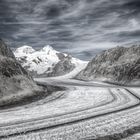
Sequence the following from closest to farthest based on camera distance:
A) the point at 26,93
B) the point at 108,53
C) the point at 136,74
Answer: the point at 26,93 < the point at 136,74 < the point at 108,53

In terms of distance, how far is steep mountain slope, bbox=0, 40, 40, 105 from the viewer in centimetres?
1642

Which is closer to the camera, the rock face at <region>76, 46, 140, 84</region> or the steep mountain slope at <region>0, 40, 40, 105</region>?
the steep mountain slope at <region>0, 40, 40, 105</region>

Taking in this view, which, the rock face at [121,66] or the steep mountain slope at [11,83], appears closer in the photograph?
the steep mountain slope at [11,83]

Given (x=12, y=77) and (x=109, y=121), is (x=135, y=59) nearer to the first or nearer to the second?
(x=12, y=77)

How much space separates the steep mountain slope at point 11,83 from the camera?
16422 mm

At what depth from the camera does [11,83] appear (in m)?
18.2

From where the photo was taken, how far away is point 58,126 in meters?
8.58

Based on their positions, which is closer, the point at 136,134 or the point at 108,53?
the point at 136,134

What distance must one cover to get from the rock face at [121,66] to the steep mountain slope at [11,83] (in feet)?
69.3

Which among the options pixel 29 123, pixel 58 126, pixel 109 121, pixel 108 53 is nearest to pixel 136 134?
pixel 109 121

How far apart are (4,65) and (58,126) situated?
42.7 ft

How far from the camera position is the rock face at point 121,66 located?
125 feet

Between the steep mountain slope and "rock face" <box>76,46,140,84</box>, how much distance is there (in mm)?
21135

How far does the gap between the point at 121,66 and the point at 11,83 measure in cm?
3044
